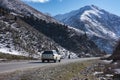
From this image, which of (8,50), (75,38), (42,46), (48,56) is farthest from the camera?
(75,38)

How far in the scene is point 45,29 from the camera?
163 m

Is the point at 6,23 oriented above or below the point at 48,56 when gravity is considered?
above

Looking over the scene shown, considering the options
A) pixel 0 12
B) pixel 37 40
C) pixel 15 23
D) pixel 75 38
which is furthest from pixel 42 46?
pixel 75 38

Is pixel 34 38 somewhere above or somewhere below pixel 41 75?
above

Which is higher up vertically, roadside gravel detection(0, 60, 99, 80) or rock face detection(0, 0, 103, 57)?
rock face detection(0, 0, 103, 57)

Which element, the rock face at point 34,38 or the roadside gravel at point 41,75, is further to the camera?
the rock face at point 34,38

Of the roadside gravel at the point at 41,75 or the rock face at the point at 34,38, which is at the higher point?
the rock face at the point at 34,38

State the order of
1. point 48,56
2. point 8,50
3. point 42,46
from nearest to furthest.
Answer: point 48,56, point 8,50, point 42,46

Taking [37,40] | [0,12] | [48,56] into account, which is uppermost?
[0,12]

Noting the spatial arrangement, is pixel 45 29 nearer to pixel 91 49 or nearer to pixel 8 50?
pixel 91 49

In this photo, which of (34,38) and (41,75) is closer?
(41,75)

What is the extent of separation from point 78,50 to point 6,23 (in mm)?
53397

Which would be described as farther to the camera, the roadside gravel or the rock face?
the rock face

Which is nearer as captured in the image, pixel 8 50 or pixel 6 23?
pixel 8 50
